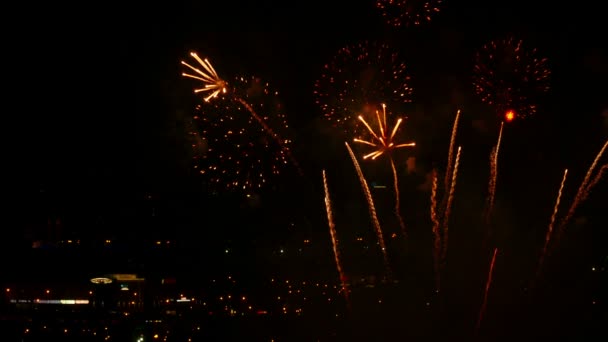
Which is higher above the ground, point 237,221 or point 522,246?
point 237,221

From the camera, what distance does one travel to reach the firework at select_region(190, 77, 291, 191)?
8633 millimetres

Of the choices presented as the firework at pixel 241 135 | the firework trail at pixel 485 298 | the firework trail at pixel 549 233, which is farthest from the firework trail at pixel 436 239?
the firework at pixel 241 135

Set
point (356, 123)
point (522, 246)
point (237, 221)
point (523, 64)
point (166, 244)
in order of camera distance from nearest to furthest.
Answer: point (523, 64)
point (356, 123)
point (522, 246)
point (166, 244)
point (237, 221)

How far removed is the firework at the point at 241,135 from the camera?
28.3 ft

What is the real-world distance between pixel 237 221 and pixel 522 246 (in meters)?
6.02

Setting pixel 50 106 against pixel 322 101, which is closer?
pixel 322 101

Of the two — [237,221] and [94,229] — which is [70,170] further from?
[237,221]

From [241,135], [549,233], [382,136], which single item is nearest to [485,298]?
[549,233]

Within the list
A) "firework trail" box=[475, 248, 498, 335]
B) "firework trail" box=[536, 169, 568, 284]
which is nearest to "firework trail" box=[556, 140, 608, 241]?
"firework trail" box=[536, 169, 568, 284]

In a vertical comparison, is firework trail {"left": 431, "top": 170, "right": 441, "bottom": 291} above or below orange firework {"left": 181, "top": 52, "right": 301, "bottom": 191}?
below

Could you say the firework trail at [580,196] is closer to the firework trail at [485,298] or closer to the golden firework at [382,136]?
the firework trail at [485,298]

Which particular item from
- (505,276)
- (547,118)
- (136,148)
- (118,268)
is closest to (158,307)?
(118,268)

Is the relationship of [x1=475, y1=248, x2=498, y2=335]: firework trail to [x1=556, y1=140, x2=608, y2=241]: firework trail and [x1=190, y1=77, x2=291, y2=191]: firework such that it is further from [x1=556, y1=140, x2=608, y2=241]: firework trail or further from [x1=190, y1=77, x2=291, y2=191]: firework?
[x1=190, y1=77, x2=291, y2=191]: firework

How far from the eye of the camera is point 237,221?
12906 millimetres
